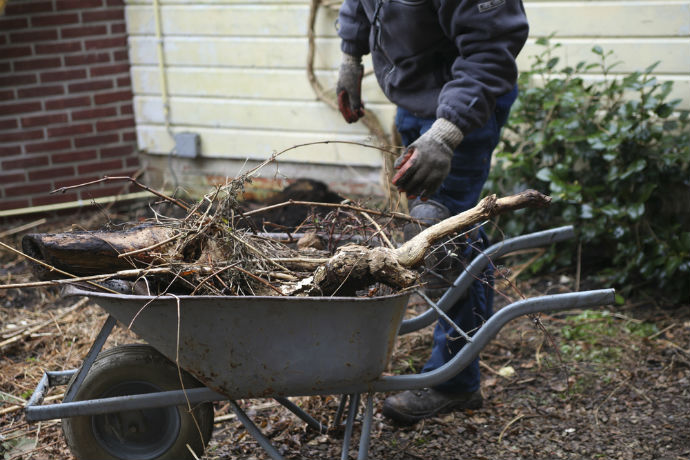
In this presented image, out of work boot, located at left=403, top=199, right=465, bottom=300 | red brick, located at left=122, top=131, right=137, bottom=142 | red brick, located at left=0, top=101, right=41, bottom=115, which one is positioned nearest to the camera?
work boot, located at left=403, top=199, right=465, bottom=300

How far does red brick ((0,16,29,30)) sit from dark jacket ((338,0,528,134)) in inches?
118

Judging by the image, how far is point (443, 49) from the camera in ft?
8.64

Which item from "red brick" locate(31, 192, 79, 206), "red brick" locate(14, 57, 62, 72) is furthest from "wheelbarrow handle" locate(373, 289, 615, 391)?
"red brick" locate(14, 57, 62, 72)

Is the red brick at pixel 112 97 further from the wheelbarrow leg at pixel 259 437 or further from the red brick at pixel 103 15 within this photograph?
the wheelbarrow leg at pixel 259 437

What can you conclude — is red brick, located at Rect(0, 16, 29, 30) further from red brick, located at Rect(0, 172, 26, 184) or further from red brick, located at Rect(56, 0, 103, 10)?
red brick, located at Rect(0, 172, 26, 184)

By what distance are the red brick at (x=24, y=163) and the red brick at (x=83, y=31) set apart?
2.88ft

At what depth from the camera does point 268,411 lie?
3.04 metres

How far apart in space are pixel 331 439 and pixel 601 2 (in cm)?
285

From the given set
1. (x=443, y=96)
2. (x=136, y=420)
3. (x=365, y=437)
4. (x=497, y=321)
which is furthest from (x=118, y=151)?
(x=497, y=321)

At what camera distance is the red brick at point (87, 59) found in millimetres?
5148

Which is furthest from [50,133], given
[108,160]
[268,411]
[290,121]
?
[268,411]

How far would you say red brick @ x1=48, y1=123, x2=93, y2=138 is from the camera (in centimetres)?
518

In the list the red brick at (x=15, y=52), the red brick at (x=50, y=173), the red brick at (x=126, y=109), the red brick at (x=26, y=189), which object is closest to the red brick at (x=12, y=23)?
the red brick at (x=15, y=52)

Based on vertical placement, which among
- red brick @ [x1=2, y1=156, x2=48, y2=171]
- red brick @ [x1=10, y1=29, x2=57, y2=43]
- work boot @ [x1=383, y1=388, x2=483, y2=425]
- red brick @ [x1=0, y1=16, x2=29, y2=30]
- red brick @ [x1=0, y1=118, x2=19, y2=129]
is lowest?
work boot @ [x1=383, y1=388, x2=483, y2=425]
